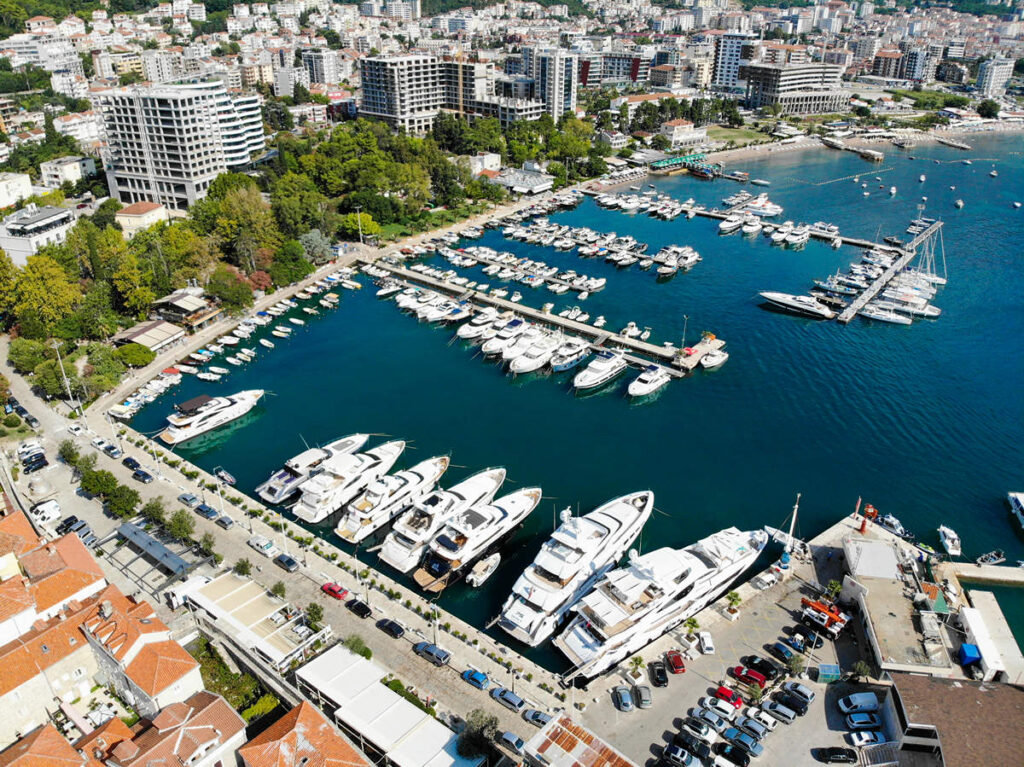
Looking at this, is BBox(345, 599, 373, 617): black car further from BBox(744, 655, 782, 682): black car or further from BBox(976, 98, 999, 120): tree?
BBox(976, 98, 999, 120): tree

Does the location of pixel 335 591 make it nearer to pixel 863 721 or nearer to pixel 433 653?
pixel 433 653

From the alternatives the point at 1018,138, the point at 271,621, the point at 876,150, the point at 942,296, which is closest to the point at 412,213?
the point at 942,296

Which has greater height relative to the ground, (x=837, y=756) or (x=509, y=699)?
(x=509, y=699)

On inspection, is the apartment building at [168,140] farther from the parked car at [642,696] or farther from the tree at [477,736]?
the parked car at [642,696]

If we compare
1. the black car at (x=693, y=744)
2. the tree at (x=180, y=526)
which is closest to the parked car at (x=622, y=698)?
the black car at (x=693, y=744)

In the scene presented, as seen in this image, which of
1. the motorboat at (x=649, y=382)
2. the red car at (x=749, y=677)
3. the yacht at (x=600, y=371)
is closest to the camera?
the red car at (x=749, y=677)

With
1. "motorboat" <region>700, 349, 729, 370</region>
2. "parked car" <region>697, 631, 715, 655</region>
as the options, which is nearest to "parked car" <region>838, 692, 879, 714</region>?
"parked car" <region>697, 631, 715, 655</region>

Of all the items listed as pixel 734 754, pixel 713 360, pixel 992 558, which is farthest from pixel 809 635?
pixel 713 360
